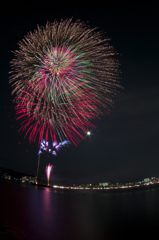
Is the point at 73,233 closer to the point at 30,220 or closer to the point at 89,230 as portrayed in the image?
the point at 89,230

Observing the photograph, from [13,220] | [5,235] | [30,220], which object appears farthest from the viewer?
[30,220]

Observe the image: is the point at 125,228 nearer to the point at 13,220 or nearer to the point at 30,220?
the point at 30,220

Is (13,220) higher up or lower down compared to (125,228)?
higher up

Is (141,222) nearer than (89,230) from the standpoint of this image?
No

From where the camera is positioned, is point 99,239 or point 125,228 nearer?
point 99,239

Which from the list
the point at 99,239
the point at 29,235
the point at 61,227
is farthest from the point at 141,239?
the point at 29,235

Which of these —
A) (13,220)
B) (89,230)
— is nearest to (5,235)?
(13,220)

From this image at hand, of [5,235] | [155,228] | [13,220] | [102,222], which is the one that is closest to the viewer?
[5,235]

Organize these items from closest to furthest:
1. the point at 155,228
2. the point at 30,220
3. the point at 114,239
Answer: the point at 114,239 → the point at 30,220 → the point at 155,228

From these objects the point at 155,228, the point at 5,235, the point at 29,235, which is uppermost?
the point at 5,235
